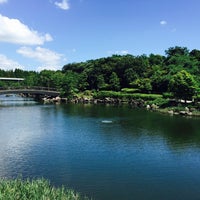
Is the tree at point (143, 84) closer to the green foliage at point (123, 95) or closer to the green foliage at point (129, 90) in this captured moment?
the green foliage at point (129, 90)

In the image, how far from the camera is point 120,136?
38500 mm

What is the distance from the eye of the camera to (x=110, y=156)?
2947 cm

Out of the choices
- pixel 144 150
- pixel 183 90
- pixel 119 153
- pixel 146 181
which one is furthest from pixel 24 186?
pixel 183 90

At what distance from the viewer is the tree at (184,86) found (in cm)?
6134

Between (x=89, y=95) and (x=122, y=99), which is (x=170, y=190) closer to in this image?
(x=122, y=99)

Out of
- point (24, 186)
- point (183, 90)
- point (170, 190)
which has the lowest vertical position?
point (170, 190)

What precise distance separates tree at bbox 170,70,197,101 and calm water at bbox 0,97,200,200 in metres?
13.4

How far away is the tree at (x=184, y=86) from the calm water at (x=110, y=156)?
44.1 ft

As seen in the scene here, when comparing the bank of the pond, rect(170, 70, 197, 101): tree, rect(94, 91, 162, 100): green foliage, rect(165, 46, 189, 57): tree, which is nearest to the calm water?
the bank of the pond

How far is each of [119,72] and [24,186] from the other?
80.2 m

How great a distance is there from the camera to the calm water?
22016mm

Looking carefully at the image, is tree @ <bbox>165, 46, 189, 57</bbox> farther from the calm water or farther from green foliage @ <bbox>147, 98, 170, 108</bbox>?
the calm water

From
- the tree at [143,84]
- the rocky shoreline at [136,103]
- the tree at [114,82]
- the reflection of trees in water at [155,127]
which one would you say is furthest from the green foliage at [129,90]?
the reflection of trees in water at [155,127]

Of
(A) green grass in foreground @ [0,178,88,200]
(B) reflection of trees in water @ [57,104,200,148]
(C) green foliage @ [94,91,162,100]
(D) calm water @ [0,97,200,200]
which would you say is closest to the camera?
(A) green grass in foreground @ [0,178,88,200]
